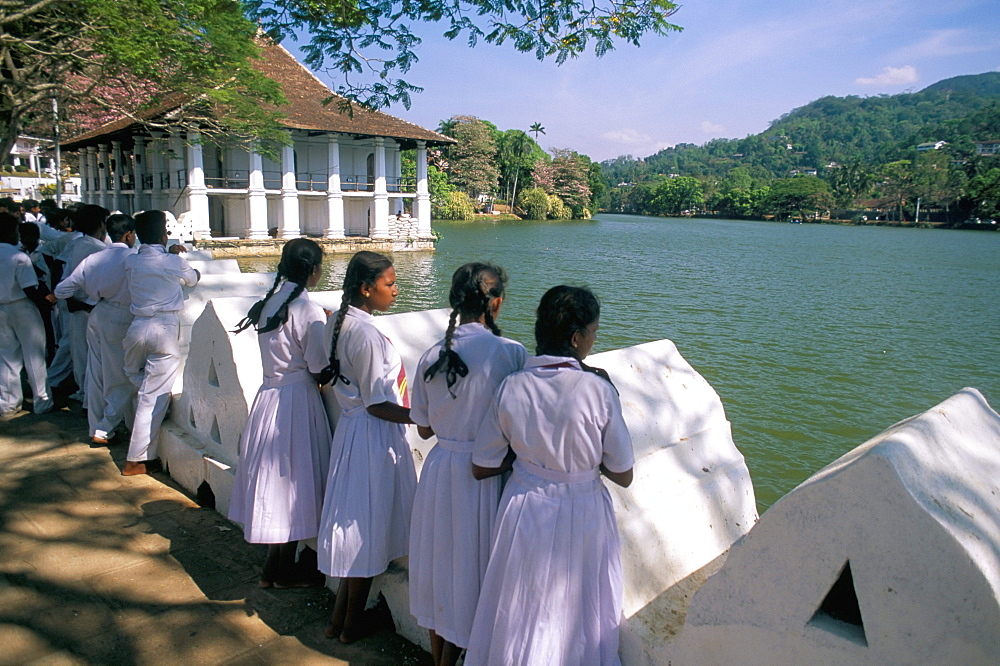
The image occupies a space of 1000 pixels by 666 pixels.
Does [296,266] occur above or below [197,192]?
below

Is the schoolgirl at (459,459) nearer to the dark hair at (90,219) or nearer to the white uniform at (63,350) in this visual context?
the dark hair at (90,219)

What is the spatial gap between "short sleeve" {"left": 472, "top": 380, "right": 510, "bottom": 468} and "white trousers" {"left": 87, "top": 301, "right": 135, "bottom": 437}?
332cm

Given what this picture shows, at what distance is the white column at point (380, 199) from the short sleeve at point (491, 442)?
29.8 meters

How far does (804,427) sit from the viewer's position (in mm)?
8023

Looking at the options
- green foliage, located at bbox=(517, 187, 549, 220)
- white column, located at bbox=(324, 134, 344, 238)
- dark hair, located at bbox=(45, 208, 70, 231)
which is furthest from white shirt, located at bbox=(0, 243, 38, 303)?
green foliage, located at bbox=(517, 187, 549, 220)

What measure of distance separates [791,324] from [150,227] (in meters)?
13.1

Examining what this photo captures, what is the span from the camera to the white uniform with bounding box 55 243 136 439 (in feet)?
14.7

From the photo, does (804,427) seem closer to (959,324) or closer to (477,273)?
(477,273)

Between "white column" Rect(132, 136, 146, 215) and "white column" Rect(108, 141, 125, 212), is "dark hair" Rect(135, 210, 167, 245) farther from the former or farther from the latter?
"white column" Rect(108, 141, 125, 212)

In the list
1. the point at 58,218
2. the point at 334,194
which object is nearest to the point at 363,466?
the point at 58,218

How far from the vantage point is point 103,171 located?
111ft

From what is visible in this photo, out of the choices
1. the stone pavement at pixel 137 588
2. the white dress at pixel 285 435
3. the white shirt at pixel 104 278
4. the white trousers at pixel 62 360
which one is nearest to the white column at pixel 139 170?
the white trousers at pixel 62 360

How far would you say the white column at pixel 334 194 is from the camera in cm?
2934

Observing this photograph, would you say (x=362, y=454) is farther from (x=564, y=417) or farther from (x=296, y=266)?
(x=564, y=417)
